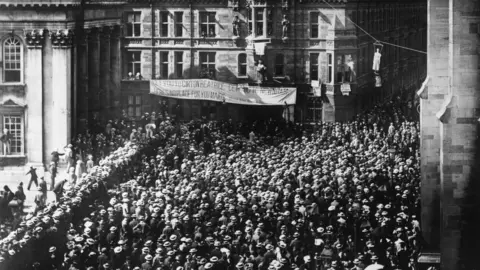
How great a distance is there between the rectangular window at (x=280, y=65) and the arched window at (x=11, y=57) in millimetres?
24021

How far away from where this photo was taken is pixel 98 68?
9294 cm

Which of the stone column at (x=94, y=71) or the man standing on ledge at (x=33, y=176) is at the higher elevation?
the stone column at (x=94, y=71)

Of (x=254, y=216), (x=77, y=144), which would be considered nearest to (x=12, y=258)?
(x=254, y=216)

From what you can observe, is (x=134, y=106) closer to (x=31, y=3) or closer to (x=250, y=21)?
(x=250, y=21)

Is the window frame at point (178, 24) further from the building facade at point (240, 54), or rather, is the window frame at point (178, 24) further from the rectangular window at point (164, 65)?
the rectangular window at point (164, 65)

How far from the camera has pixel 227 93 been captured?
100 meters

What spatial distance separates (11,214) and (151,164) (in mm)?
9323

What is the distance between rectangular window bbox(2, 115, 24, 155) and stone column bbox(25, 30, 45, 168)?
370 mm

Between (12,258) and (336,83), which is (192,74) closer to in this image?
(336,83)

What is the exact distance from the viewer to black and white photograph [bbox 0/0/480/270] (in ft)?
169

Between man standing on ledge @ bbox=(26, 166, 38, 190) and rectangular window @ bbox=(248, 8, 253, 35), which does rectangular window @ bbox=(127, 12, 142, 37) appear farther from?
man standing on ledge @ bbox=(26, 166, 38, 190)

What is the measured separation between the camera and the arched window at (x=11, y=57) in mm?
85000

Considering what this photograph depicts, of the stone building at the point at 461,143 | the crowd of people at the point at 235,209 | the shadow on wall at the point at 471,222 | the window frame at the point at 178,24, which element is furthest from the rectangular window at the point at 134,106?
the shadow on wall at the point at 471,222

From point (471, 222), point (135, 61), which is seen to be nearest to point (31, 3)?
point (135, 61)
